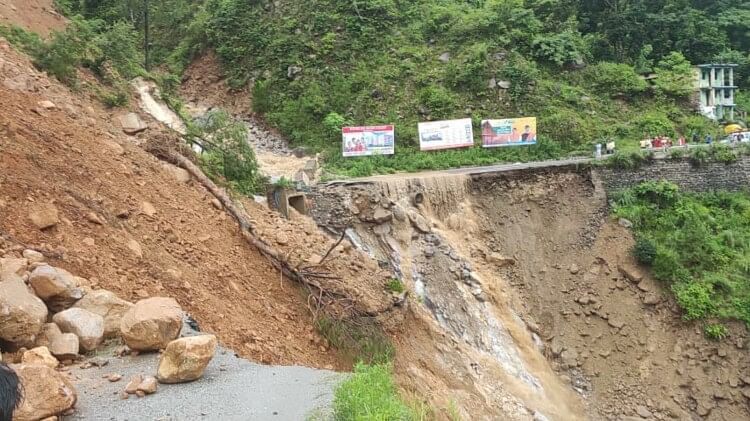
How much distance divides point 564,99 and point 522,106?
1.86 meters

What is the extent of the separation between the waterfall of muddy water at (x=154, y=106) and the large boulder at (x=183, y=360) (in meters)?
9.61

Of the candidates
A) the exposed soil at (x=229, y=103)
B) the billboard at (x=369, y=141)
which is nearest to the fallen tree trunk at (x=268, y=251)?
the exposed soil at (x=229, y=103)

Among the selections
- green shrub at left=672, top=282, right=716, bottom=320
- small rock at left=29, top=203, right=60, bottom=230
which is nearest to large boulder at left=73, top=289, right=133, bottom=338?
small rock at left=29, top=203, right=60, bottom=230

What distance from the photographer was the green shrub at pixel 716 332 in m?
13.5

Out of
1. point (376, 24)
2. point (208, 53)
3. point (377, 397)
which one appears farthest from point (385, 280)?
point (208, 53)

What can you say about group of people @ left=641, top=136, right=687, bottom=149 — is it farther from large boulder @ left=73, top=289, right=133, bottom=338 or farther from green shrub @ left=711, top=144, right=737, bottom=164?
large boulder @ left=73, top=289, right=133, bottom=338

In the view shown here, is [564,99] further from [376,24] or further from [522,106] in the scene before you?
[376,24]

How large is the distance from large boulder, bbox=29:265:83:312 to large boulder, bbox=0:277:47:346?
1.11 ft

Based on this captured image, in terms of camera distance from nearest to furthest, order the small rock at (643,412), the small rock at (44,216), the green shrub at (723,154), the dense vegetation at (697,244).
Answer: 1. the small rock at (44,216)
2. the small rock at (643,412)
3. the dense vegetation at (697,244)
4. the green shrub at (723,154)

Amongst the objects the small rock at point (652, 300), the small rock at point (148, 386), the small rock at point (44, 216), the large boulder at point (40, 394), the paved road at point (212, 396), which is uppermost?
the small rock at point (44, 216)

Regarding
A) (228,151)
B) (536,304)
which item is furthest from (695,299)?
(228,151)

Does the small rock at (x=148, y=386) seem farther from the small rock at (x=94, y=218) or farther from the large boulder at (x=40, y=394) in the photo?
the small rock at (x=94, y=218)

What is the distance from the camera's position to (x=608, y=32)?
25500mm

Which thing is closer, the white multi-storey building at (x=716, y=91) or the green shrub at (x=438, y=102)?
the green shrub at (x=438, y=102)
